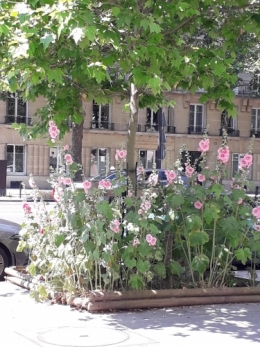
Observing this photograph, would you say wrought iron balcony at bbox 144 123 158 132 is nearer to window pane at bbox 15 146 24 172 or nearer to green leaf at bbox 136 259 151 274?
window pane at bbox 15 146 24 172

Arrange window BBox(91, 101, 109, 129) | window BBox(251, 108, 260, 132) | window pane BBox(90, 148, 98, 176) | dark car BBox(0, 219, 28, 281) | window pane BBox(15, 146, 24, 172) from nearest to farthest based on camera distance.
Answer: dark car BBox(0, 219, 28, 281), window pane BBox(15, 146, 24, 172), window pane BBox(90, 148, 98, 176), window BBox(91, 101, 109, 129), window BBox(251, 108, 260, 132)

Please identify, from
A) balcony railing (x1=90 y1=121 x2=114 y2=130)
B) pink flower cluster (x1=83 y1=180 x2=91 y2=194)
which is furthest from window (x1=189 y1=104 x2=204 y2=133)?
pink flower cluster (x1=83 y1=180 x2=91 y2=194)

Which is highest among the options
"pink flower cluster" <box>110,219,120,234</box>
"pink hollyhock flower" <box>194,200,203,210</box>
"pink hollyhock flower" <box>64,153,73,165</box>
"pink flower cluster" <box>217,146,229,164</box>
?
"pink flower cluster" <box>217,146,229,164</box>

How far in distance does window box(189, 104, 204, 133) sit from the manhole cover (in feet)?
142

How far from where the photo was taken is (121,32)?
29.6 ft

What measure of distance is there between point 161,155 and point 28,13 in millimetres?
18186

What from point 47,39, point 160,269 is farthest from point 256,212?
point 47,39

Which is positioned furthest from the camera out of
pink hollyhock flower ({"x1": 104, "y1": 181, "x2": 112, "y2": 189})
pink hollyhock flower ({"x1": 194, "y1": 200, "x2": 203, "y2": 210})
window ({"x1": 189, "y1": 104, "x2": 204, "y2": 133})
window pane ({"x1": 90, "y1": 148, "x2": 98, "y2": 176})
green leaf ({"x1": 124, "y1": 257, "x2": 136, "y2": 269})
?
window ({"x1": 189, "y1": 104, "x2": 204, "y2": 133})

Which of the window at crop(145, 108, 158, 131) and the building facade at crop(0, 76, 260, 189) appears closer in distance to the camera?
the building facade at crop(0, 76, 260, 189)

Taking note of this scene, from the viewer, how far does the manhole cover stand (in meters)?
6.49

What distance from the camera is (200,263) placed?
8.52 m

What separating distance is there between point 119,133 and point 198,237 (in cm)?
3848

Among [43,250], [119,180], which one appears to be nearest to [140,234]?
[119,180]

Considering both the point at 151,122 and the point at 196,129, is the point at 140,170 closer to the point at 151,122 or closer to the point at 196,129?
the point at 151,122
